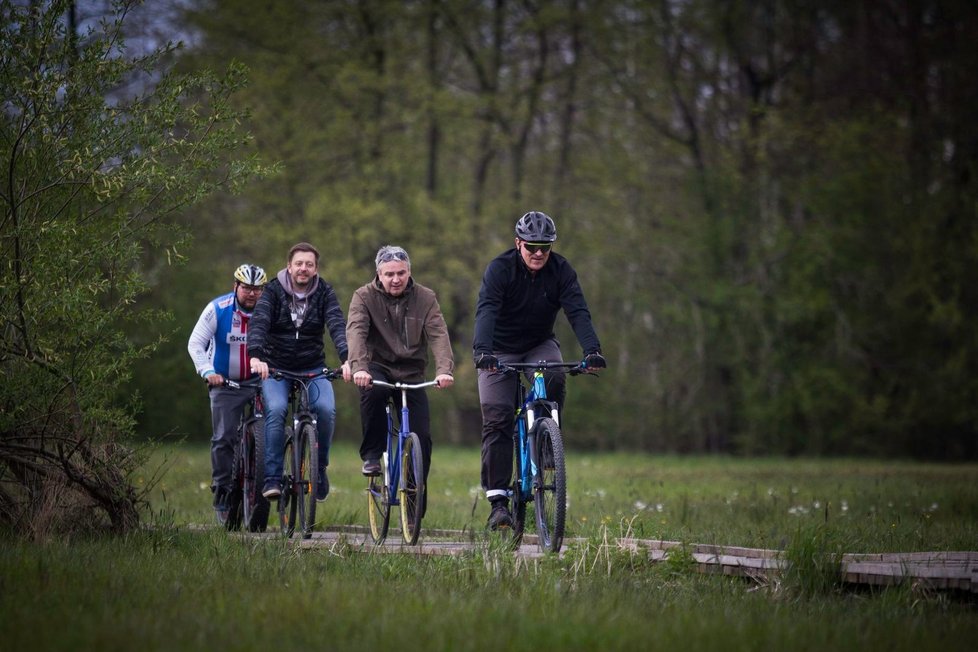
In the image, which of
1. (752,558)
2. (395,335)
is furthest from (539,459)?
(752,558)

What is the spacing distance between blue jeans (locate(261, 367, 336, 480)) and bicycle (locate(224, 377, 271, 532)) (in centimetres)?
9

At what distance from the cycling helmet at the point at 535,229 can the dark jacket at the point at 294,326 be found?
1.71m

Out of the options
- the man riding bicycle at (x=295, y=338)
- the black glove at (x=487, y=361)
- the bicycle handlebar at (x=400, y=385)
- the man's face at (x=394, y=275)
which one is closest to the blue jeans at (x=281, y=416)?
the man riding bicycle at (x=295, y=338)

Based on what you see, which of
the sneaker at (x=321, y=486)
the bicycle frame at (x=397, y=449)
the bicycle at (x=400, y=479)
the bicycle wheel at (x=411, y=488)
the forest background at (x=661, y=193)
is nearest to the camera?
the bicycle wheel at (x=411, y=488)

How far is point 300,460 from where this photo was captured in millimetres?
9281

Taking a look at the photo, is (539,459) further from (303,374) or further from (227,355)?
(227,355)

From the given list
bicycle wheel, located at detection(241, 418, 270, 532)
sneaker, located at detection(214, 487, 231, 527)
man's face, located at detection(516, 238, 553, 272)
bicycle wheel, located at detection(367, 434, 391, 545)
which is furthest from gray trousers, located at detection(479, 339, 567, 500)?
sneaker, located at detection(214, 487, 231, 527)

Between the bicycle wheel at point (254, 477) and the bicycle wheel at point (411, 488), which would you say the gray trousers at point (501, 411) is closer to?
the bicycle wheel at point (411, 488)

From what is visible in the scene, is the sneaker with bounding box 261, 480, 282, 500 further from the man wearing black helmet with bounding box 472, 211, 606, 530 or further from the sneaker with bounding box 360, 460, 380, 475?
the man wearing black helmet with bounding box 472, 211, 606, 530

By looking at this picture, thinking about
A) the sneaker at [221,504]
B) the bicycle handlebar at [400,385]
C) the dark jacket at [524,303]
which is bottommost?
the sneaker at [221,504]

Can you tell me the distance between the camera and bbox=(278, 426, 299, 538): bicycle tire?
9.31 meters

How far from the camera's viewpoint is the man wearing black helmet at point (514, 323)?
871cm

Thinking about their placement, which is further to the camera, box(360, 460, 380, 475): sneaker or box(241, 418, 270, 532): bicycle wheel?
box(241, 418, 270, 532): bicycle wheel

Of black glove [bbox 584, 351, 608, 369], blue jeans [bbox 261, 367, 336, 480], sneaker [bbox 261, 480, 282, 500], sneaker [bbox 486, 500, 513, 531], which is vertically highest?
black glove [bbox 584, 351, 608, 369]
